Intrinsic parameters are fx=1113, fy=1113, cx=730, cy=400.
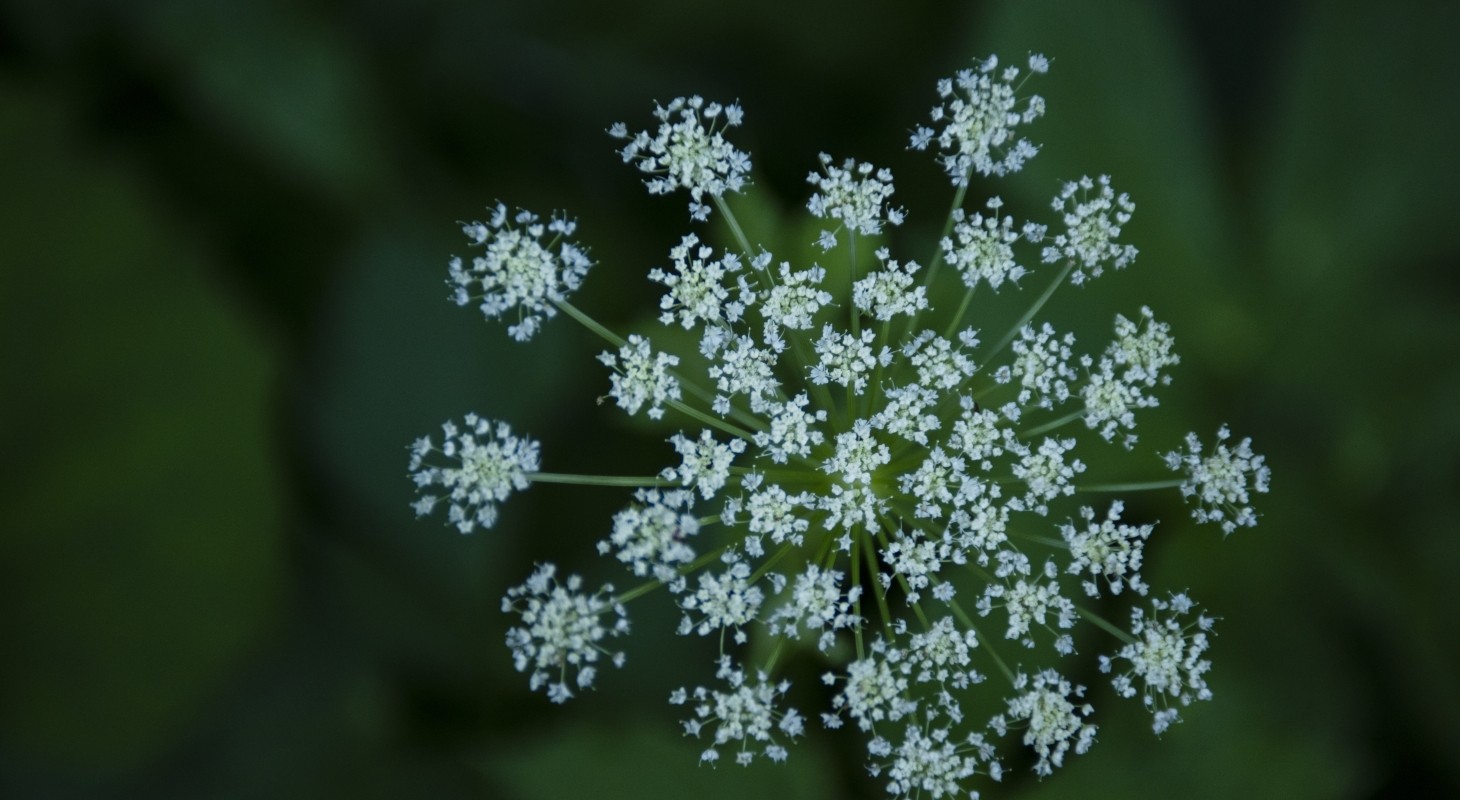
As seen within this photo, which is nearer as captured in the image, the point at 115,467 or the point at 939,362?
the point at 939,362

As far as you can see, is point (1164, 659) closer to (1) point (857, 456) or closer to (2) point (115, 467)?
(1) point (857, 456)

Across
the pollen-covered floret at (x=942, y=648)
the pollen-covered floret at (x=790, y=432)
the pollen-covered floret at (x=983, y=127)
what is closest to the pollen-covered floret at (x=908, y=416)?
the pollen-covered floret at (x=790, y=432)

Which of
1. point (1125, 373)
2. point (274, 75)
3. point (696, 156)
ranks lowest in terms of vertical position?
point (1125, 373)

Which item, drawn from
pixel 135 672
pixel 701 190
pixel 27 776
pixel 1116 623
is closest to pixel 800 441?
pixel 701 190

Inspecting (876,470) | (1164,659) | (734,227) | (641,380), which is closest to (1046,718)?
(1164,659)

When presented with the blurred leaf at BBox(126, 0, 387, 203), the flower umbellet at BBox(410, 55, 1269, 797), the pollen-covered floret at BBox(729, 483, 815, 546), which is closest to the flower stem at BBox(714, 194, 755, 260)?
the flower umbellet at BBox(410, 55, 1269, 797)

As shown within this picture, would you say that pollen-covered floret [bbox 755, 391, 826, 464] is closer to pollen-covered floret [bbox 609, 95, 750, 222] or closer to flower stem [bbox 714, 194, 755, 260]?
flower stem [bbox 714, 194, 755, 260]

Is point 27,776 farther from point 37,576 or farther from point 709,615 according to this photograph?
point 709,615
